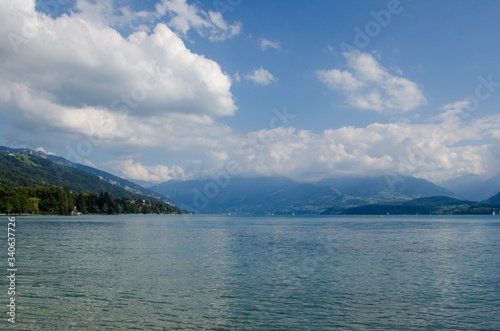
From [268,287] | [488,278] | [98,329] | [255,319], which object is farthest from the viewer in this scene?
[488,278]

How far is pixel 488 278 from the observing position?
127 ft

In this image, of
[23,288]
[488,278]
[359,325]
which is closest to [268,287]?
[359,325]

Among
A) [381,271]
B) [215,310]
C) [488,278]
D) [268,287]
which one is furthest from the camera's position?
[381,271]

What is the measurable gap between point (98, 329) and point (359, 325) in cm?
1656

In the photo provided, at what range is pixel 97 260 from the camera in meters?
49.1

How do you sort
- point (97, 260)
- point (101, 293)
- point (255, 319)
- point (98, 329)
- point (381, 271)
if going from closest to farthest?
point (98, 329) → point (255, 319) → point (101, 293) → point (381, 271) → point (97, 260)

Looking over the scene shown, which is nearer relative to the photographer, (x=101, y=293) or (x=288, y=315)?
(x=288, y=315)

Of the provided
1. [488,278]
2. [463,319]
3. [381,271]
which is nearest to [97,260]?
Answer: [381,271]

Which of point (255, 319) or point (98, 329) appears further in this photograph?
point (255, 319)

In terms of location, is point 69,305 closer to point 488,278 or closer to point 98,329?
point 98,329

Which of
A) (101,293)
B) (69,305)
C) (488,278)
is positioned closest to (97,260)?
(101,293)

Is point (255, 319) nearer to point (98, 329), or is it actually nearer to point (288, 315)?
point (288, 315)

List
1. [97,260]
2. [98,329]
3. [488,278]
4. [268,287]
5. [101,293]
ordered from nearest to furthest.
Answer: [98,329], [101,293], [268,287], [488,278], [97,260]

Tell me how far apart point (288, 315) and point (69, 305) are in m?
16.8
